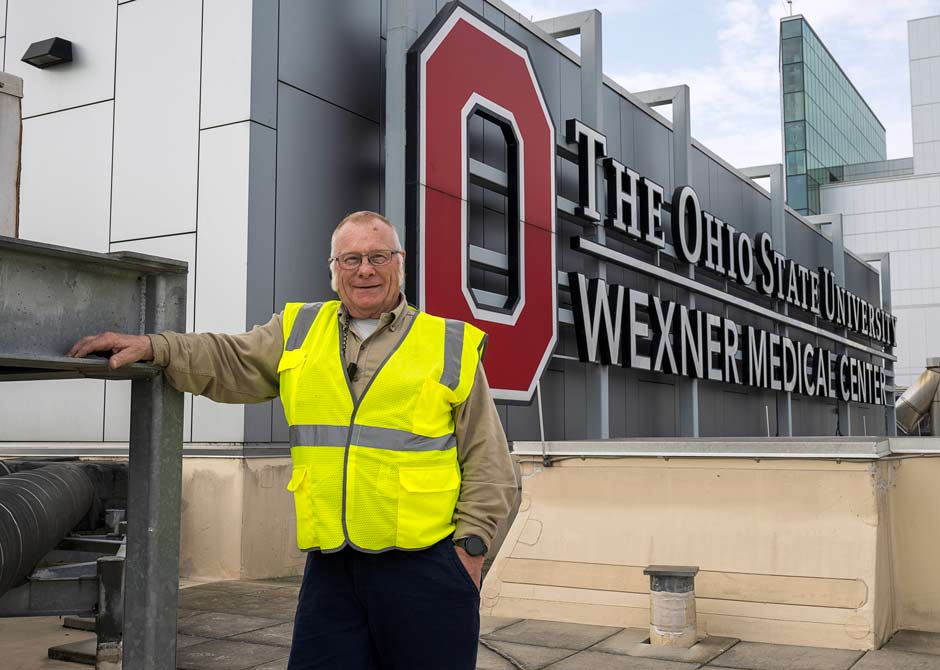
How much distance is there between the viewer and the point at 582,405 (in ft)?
53.2

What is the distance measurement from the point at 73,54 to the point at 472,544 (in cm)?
1065

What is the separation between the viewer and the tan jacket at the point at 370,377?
349 centimetres

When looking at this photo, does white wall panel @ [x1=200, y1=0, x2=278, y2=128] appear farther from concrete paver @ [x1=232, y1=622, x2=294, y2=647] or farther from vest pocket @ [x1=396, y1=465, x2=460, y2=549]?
vest pocket @ [x1=396, y1=465, x2=460, y2=549]

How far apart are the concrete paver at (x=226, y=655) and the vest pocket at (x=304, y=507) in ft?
10.7

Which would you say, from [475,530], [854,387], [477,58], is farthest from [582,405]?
Answer: [854,387]

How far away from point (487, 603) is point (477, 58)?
7018 millimetres

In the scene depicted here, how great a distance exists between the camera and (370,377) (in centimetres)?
347

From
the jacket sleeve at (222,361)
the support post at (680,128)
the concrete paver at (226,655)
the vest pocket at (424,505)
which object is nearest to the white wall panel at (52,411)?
the concrete paver at (226,655)

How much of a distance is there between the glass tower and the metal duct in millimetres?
52542

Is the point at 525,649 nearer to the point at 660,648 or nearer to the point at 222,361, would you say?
the point at 660,648

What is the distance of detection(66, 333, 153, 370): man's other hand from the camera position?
3447mm

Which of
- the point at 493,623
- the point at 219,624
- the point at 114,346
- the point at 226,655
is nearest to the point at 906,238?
the point at 493,623

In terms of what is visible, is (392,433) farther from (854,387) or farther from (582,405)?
(854,387)

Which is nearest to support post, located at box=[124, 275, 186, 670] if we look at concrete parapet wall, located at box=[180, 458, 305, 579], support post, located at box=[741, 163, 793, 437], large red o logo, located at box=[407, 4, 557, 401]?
concrete parapet wall, located at box=[180, 458, 305, 579]
